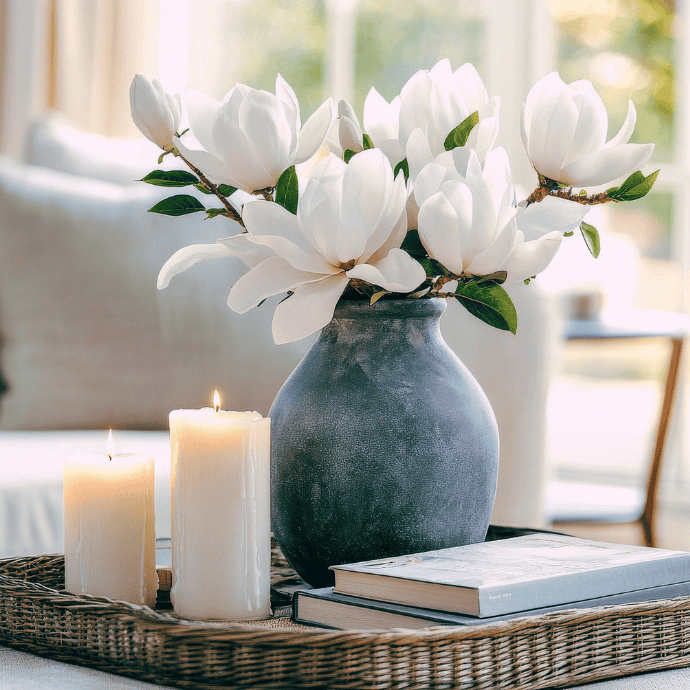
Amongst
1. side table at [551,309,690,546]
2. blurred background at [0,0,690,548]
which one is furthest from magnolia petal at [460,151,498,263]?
blurred background at [0,0,690,548]

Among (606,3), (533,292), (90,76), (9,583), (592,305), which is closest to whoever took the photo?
(9,583)

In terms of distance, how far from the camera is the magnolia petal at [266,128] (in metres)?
0.69

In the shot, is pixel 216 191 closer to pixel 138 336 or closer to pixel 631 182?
pixel 631 182

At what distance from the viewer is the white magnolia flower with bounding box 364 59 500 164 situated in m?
0.75

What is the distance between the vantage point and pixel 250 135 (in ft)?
2.31

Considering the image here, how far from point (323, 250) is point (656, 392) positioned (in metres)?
3.23

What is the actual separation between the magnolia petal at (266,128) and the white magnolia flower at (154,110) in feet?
0.24

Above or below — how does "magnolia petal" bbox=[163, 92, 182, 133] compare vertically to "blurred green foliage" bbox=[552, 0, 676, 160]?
below

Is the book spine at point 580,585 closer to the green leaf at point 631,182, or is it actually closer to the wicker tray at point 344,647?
the wicker tray at point 344,647

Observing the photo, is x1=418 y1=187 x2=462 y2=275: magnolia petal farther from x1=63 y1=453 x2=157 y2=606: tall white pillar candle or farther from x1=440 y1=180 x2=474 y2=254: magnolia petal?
x1=63 y1=453 x2=157 y2=606: tall white pillar candle

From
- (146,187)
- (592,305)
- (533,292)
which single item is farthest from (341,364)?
(592,305)

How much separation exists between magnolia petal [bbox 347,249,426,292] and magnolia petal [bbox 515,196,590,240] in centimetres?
10

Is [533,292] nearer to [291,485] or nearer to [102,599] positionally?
[291,485]

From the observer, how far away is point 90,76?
3.20m
